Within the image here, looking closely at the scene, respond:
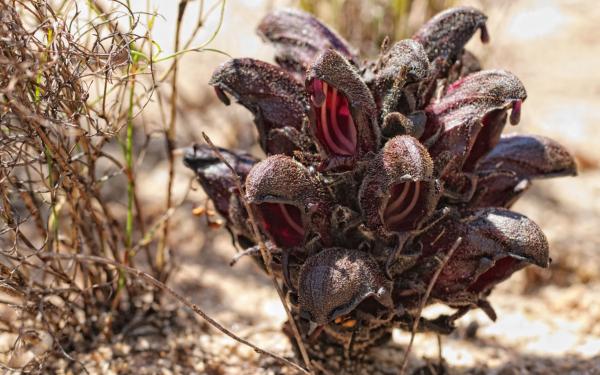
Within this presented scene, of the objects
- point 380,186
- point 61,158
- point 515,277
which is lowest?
point 380,186

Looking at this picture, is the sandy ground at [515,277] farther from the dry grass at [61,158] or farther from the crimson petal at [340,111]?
the crimson petal at [340,111]

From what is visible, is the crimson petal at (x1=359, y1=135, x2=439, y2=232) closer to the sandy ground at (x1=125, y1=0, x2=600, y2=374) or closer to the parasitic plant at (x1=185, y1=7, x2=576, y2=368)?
the parasitic plant at (x1=185, y1=7, x2=576, y2=368)

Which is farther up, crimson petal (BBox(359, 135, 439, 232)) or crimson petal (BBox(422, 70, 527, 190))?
crimson petal (BBox(422, 70, 527, 190))

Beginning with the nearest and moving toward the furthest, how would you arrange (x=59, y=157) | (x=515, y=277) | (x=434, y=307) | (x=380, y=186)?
1. (x=380, y=186)
2. (x=59, y=157)
3. (x=434, y=307)
4. (x=515, y=277)

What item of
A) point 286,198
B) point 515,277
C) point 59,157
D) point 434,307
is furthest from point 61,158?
point 515,277

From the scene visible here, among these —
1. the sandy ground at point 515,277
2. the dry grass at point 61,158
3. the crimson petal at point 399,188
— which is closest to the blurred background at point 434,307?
the sandy ground at point 515,277

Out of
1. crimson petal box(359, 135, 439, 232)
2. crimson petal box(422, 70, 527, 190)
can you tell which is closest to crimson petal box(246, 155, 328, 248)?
crimson petal box(359, 135, 439, 232)

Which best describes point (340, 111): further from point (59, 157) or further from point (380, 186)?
point (59, 157)
